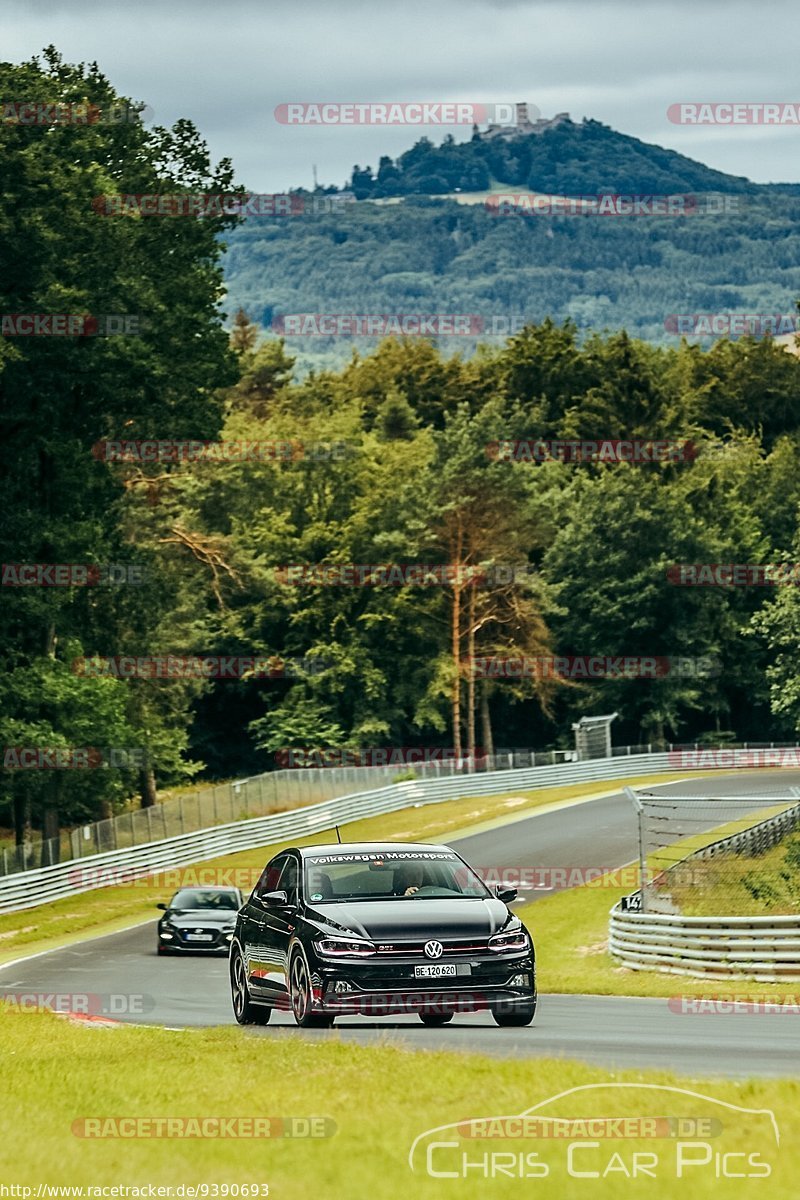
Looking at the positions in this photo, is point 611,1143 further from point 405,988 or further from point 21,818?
point 21,818

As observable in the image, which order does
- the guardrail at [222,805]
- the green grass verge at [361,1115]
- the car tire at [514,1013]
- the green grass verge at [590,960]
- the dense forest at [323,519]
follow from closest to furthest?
1. the green grass verge at [361,1115]
2. the car tire at [514,1013]
3. the green grass verge at [590,960]
4. the dense forest at [323,519]
5. the guardrail at [222,805]

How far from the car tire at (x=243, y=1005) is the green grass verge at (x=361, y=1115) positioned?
392cm

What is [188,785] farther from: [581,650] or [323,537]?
[581,650]

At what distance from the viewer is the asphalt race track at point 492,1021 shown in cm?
1402

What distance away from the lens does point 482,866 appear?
47.2m

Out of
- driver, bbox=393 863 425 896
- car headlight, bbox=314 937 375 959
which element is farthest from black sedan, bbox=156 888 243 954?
car headlight, bbox=314 937 375 959

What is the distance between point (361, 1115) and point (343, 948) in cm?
613

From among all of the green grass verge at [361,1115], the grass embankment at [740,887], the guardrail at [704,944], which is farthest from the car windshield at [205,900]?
the green grass verge at [361,1115]

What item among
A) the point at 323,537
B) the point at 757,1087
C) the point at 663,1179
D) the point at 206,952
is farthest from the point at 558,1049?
the point at 323,537

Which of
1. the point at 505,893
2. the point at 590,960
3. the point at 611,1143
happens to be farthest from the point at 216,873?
the point at 611,1143

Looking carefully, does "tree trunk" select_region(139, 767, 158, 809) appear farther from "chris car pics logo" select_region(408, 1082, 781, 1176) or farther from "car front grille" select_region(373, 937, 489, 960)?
"chris car pics logo" select_region(408, 1082, 781, 1176)

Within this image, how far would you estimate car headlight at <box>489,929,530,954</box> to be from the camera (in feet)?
52.4

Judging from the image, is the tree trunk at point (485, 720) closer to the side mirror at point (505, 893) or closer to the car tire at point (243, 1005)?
the car tire at point (243, 1005)

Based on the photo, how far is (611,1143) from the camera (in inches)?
326
